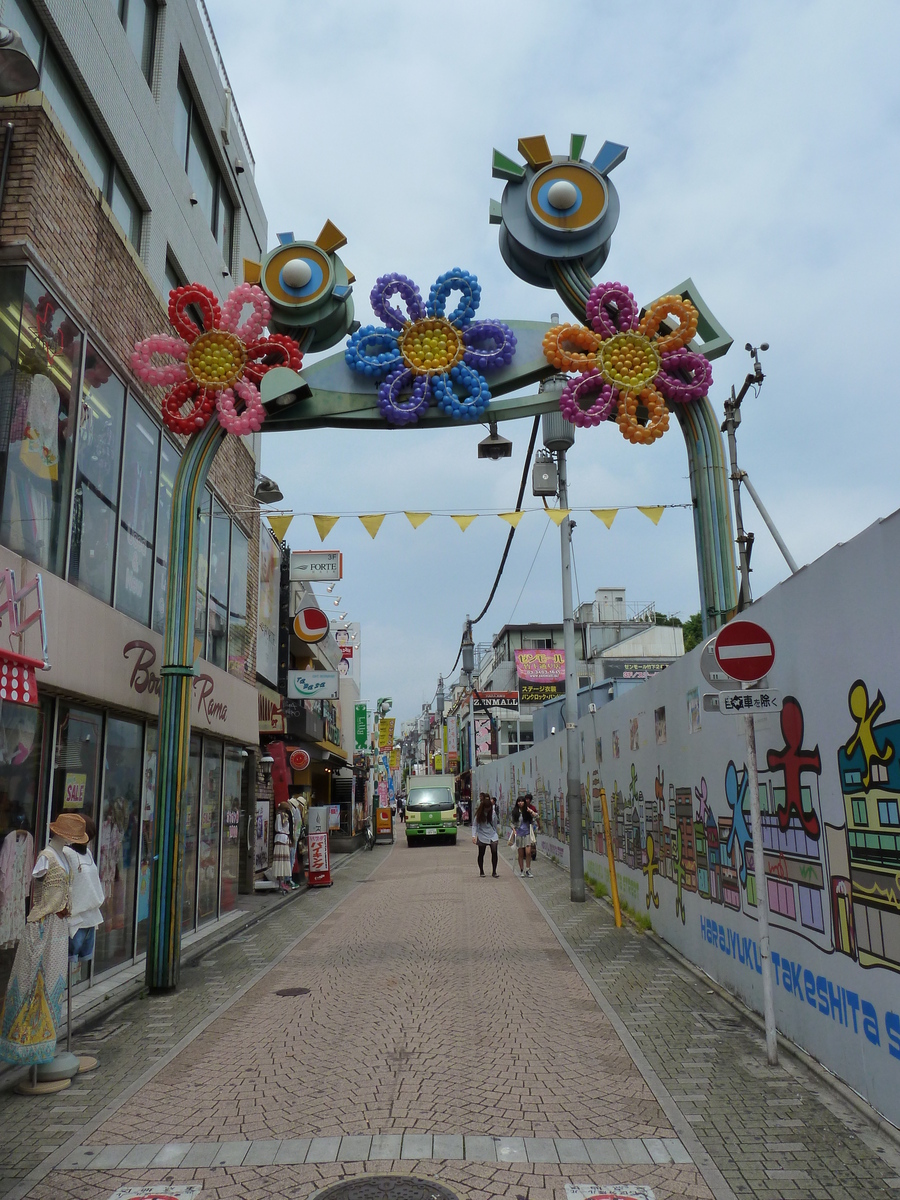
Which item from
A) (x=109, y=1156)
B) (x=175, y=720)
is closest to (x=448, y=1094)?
(x=109, y=1156)

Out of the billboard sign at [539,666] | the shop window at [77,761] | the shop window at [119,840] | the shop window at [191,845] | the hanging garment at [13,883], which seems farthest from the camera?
the billboard sign at [539,666]

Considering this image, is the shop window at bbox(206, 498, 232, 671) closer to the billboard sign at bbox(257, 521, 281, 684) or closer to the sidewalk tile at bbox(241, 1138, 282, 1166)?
the billboard sign at bbox(257, 521, 281, 684)

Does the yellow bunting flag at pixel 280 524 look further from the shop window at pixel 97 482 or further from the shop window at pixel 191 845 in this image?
the shop window at pixel 191 845

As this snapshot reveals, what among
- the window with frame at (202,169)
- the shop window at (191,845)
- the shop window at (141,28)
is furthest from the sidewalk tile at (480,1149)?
the window with frame at (202,169)

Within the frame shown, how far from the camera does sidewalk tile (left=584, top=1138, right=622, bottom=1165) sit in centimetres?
467

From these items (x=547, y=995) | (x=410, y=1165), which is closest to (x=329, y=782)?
(x=547, y=995)

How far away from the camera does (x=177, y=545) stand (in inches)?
386

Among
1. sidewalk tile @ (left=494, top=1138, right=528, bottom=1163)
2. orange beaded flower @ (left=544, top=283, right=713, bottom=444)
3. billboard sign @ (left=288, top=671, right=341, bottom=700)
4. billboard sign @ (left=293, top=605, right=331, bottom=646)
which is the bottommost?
sidewalk tile @ (left=494, top=1138, right=528, bottom=1163)

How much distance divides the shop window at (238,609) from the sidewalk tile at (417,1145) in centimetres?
1114

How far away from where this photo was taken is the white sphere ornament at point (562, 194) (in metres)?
9.95

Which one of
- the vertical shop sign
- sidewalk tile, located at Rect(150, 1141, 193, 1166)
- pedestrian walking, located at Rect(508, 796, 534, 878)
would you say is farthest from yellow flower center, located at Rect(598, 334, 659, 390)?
the vertical shop sign

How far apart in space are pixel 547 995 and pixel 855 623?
4.92 m

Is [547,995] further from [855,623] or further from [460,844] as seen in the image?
[460,844]

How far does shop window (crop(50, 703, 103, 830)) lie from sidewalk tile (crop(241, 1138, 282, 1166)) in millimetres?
4198
